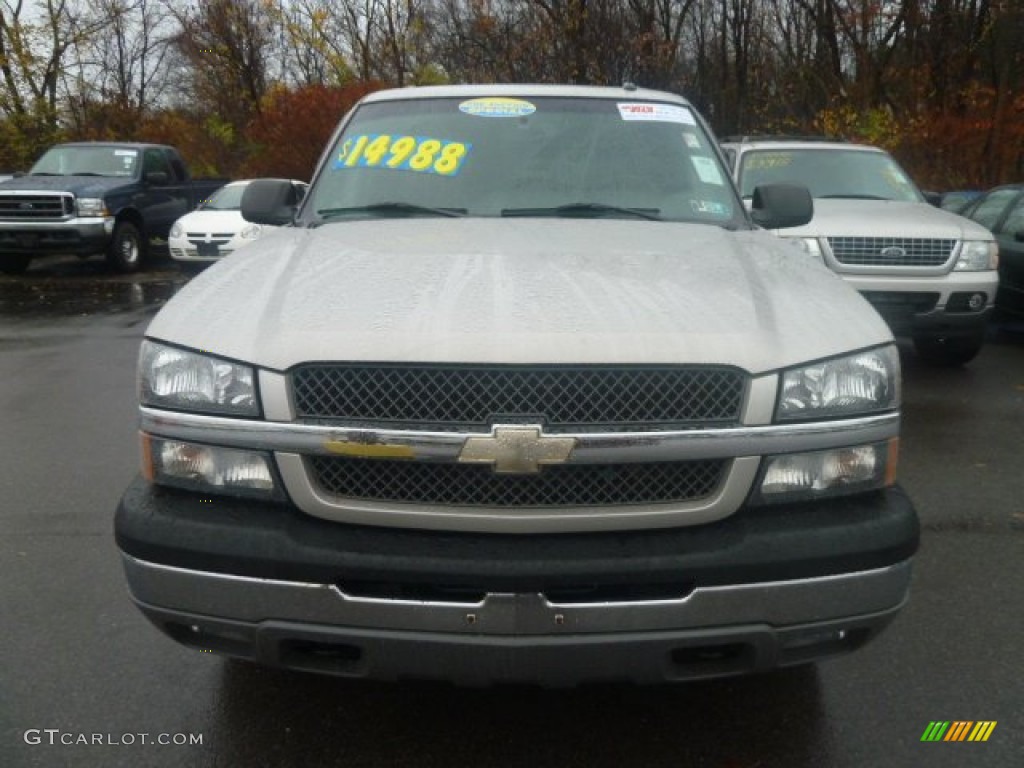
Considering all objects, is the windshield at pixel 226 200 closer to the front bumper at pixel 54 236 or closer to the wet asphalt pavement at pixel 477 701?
the front bumper at pixel 54 236

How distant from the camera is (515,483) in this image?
2.34 meters

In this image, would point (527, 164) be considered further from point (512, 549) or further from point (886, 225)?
point (886, 225)

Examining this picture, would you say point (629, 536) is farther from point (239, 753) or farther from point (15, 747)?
point (15, 747)

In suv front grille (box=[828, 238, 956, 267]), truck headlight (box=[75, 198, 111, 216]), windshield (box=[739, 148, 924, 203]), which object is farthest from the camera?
truck headlight (box=[75, 198, 111, 216])

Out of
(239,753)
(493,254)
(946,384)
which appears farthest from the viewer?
(946,384)

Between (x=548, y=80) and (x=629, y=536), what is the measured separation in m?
22.8

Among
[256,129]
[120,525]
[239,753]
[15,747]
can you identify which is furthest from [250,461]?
[256,129]

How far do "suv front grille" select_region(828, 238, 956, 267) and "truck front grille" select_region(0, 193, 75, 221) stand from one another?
1175cm

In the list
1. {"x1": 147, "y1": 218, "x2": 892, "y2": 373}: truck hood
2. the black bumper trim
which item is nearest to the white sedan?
{"x1": 147, "y1": 218, "x2": 892, "y2": 373}: truck hood

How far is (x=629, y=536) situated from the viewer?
2.35 meters

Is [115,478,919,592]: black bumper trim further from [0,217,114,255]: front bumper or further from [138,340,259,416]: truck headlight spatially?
[0,217,114,255]: front bumper

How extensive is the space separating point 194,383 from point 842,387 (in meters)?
1.66

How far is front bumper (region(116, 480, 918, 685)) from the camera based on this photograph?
226cm

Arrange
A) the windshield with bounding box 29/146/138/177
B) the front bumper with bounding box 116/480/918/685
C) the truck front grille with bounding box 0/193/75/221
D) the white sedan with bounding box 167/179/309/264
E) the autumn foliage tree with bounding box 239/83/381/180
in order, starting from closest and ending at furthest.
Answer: the front bumper with bounding box 116/480/918/685 → the white sedan with bounding box 167/179/309/264 → the truck front grille with bounding box 0/193/75/221 → the windshield with bounding box 29/146/138/177 → the autumn foliage tree with bounding box 239/83/381/180
